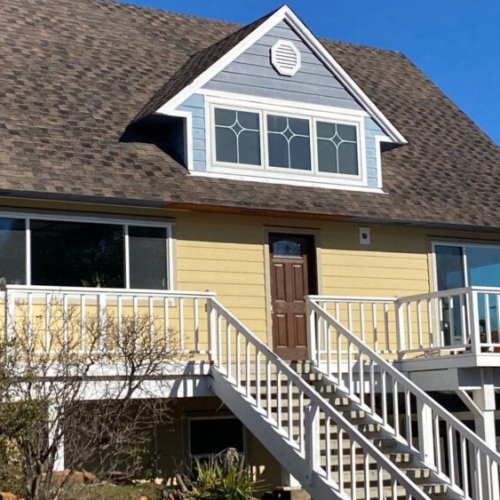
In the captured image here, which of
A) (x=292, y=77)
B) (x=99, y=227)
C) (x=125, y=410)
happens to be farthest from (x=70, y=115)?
(x=125, y=410)

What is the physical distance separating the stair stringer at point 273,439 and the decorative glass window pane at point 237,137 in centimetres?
413

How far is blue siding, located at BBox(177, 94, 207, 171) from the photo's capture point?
55.3 ft

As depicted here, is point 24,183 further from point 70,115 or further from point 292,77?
point 292,77

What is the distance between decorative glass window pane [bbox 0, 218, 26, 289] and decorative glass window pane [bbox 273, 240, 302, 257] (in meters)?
4.45

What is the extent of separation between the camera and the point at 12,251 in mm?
15133

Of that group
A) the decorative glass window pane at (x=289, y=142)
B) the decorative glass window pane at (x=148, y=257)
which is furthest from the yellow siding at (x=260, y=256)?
the decorative glass window pane at (x=289, y=142)

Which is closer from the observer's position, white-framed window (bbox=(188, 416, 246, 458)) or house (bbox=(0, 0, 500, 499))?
→ house (bbox=(0, 0, 500, 499))

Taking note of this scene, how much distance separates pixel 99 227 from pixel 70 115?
2.18 metres

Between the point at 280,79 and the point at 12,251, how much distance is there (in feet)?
18.2

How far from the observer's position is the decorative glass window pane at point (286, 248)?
1775 centimetres

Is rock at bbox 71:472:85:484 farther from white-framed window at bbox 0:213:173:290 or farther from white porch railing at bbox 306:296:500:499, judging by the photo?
white porch railing at bbox 306:296:500:499

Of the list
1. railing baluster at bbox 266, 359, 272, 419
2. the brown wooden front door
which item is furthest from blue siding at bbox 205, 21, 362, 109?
railing baluster at bbox 266, 359, 272, 419

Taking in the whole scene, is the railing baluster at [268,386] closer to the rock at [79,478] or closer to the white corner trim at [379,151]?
the rock at [79,478]

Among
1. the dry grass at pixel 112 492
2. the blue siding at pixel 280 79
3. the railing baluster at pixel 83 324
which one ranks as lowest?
the dry grass at pixel 112 492
